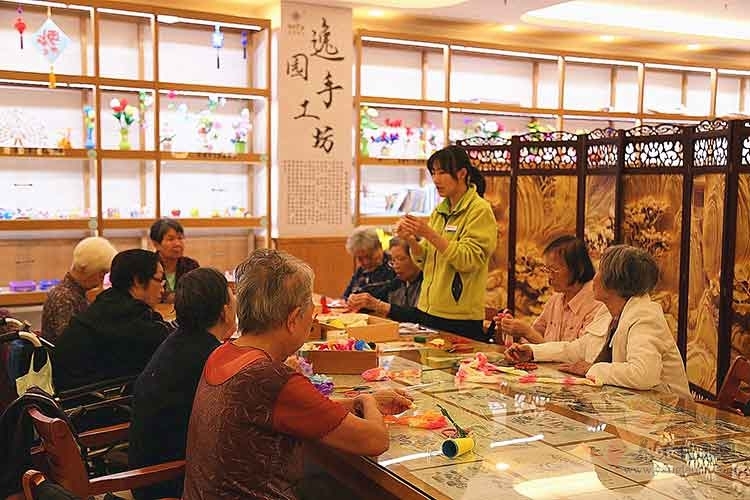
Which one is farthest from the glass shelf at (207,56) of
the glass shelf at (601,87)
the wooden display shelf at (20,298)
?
the glass shelf at (601,87)

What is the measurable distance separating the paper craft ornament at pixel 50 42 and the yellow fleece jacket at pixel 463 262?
345cm

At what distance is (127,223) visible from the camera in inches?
Result: 247

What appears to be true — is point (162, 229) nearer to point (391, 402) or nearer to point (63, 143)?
point (63, 143)

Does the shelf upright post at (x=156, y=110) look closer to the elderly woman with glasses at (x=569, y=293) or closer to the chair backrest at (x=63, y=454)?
the elderly woman with glasses at (x=569, y=293)

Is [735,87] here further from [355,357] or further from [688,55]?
[355,357]

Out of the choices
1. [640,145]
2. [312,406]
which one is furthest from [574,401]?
[640,145]

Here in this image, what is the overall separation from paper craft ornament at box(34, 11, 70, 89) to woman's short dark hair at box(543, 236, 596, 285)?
13.7ft

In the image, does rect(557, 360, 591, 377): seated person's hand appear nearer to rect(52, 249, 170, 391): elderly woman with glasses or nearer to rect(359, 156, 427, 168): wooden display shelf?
rect(52, 249, 170, 391): elderly woman with glasses

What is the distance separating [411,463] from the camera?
194 cm

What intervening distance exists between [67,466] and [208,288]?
753mm

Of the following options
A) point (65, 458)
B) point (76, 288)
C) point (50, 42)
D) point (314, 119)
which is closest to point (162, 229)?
point (76, 288)

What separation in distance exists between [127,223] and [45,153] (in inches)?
30.9

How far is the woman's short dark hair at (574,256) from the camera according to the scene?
11.2 ft

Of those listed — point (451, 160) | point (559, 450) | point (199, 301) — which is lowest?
point (559, 450)
